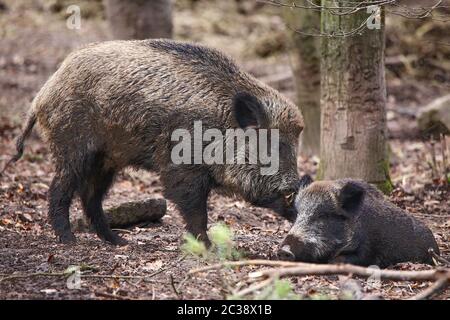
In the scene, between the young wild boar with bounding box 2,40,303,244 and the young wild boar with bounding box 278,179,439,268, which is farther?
the young wild boar with bounding box 2,40,303,244

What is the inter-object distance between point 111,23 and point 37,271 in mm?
6689

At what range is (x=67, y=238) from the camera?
695 centimetres

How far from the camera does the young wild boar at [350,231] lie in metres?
6.17

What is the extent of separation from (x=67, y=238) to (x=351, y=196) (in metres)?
2.48

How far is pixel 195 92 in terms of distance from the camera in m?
6.89

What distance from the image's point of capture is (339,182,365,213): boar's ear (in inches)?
246

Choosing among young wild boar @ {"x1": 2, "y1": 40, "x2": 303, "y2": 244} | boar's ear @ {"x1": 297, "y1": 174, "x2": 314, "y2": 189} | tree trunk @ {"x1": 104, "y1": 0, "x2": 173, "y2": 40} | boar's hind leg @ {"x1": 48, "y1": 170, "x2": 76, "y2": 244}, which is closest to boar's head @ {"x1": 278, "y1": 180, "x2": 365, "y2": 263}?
boar's ear @ {"x1": 297, "y1": 174, "x2": 314, "y2": 189}

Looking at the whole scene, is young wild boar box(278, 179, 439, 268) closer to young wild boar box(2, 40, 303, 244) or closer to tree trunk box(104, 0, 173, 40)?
young wild boar box(2, 40, 303, 244)

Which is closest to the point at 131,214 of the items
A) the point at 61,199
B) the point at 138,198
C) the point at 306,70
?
the point at 61,199

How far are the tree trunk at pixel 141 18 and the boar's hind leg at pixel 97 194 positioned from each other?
4464 mm

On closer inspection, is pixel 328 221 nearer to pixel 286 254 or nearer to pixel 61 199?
pixel 286 254

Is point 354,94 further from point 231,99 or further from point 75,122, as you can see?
point 75,122

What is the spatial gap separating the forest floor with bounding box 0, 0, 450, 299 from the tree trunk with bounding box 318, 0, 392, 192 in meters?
0.73
